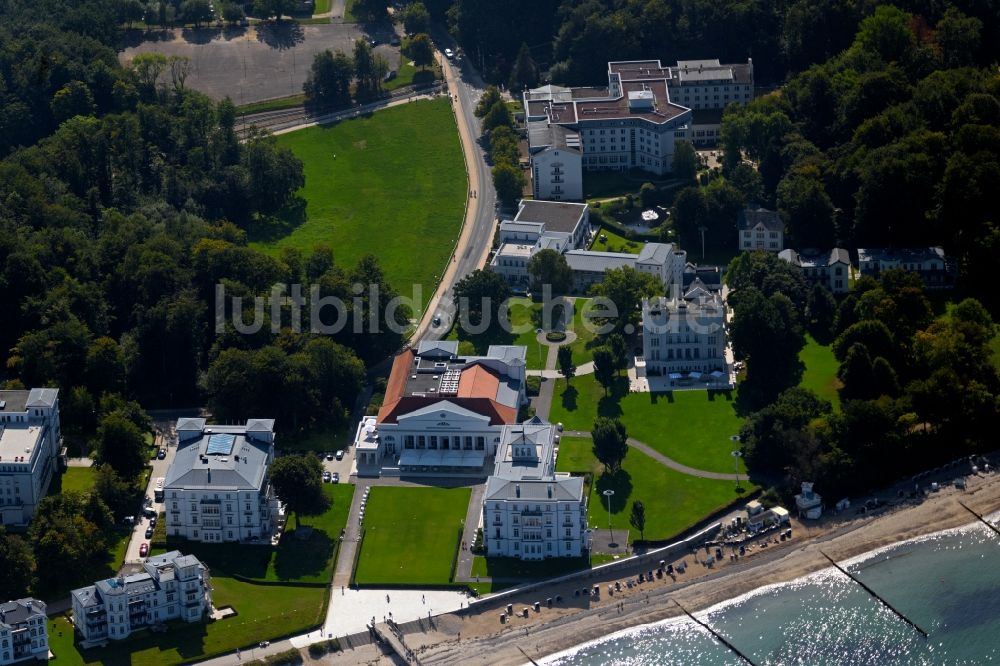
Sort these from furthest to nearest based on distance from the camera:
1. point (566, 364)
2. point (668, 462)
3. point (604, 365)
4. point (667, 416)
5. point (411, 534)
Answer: point (566, 364) < point (604, 365) < point (667, 416) < point (668, 462) < point (411, 534)

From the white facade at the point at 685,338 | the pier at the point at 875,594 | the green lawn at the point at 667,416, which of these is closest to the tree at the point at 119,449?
the green lawn at the point at 667,416

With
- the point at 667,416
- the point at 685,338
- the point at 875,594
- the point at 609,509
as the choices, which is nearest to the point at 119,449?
the point at 609,509

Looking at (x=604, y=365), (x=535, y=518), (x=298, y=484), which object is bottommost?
(x=535, y=518)

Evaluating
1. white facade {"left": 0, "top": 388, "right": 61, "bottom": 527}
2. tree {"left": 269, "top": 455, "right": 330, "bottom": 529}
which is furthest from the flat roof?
tree {"left": 269, "top": 455, "right": 330, "bottom": 529}

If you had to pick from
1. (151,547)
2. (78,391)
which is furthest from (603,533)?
(78,391)

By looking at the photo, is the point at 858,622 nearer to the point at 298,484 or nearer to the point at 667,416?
the point at 667,416

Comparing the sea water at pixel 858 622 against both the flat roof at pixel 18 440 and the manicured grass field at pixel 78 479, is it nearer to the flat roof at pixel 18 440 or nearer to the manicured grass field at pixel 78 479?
the manicured grass field at pixel 78 479
